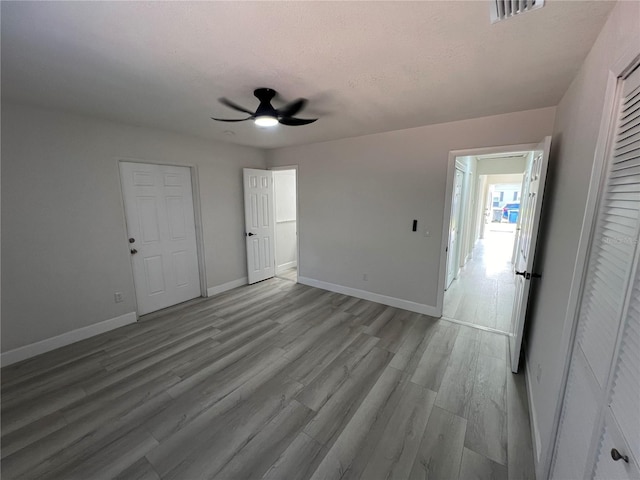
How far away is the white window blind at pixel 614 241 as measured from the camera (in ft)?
2.92

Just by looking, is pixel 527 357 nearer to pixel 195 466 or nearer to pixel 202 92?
pixel 195 466

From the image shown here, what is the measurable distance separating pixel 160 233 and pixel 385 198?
317cm

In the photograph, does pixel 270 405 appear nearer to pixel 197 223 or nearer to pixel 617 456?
pixel 617 456

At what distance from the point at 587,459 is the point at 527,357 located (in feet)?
5.69

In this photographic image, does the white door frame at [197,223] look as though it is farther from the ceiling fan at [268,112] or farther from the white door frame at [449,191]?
the white door frame at [449,191]

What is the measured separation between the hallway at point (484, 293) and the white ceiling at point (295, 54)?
2.46 meters

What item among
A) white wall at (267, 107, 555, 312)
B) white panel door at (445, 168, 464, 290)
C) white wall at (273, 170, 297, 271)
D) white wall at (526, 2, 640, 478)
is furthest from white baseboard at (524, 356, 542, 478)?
white wall at (273, 170, 297, 271)

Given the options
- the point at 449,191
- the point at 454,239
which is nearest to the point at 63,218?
the point at 449,191

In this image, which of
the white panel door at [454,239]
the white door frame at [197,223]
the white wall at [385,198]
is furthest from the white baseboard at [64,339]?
the white panel door at [454,239]

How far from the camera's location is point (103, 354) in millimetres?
2646

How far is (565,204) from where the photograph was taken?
1.73 meters

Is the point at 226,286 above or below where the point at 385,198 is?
below

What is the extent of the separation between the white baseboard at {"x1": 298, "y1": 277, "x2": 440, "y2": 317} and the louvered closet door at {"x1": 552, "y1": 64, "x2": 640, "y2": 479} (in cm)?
225

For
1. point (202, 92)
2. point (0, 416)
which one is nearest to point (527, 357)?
point (202, 92)
